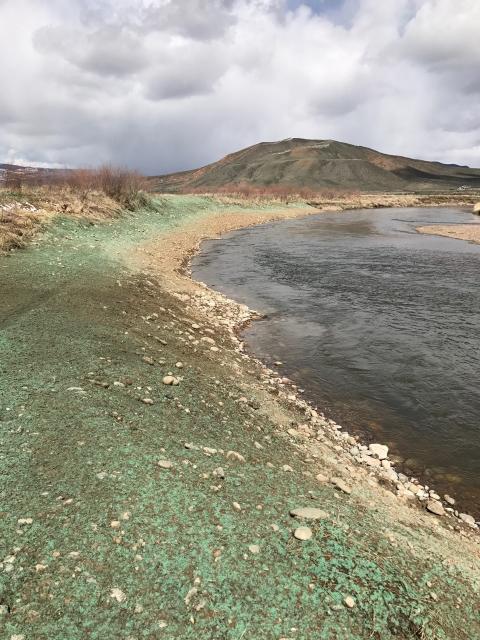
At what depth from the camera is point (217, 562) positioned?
3.96 metres

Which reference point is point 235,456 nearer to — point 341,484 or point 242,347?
point 341,484

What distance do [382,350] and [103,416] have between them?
28.7ft

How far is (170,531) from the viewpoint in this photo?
13.8 feet

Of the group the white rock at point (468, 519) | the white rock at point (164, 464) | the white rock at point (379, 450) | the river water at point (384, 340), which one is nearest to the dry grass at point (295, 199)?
the river water at point (384, 340)

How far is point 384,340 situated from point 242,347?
452 centimetres

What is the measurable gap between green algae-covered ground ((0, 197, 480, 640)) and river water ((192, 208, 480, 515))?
2.58 metres

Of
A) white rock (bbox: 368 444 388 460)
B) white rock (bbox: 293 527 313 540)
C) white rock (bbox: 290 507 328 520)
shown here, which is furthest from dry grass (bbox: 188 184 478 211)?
white rock (bbox: 293 527 313 540)

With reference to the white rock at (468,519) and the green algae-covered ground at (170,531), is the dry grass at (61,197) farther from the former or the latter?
the white rock at (468,519)

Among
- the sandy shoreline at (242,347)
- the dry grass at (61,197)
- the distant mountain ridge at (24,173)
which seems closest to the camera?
the sandy shoreline at (242,347)

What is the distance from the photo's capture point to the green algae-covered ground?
3.47 m

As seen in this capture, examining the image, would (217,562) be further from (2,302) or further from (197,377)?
(2,302)

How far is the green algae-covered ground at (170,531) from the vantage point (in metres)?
3.47

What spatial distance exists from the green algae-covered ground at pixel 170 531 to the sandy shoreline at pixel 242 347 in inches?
47.9

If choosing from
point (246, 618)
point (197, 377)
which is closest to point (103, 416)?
point (197, 377)
